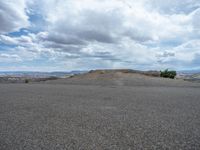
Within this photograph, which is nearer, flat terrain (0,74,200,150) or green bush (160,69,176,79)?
flat terrain (0,74,200,150)

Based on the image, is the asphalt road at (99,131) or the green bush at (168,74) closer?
the asphalt road at (99,131)

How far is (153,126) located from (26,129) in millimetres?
3977

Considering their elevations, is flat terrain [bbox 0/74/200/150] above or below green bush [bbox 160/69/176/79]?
below

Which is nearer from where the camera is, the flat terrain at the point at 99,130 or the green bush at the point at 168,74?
the flat terrain at the point at 99,130

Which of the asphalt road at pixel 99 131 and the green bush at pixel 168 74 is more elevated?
the green bush at pixel 168 74

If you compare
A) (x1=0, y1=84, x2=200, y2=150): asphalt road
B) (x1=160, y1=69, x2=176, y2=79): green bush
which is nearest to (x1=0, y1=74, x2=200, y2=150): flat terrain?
(x1=0, y1=84, x2=200, y2=150): asphalt road

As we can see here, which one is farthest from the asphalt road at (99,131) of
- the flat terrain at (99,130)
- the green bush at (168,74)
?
the green bush at (168,74)

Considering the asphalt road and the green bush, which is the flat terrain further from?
the green bush

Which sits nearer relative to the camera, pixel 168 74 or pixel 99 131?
pixel 99 131

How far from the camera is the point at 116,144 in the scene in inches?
193

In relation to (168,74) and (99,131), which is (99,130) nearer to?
(99,131)

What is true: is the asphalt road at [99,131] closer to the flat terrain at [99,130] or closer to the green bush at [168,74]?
the flat terrain at [99,130]

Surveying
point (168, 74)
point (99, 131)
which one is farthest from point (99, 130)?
point (168, 74)

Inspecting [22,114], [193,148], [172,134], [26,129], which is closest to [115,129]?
[172,134]
